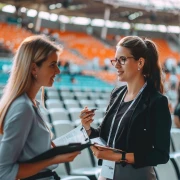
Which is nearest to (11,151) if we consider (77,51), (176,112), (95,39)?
(176,112)

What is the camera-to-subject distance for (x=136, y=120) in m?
1.74

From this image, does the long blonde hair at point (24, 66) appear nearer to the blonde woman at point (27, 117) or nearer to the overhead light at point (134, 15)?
the blonde woman at point (27, 117)

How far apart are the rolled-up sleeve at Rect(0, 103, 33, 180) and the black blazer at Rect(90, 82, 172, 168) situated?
561 mm

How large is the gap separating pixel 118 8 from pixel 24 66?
20.7 meters

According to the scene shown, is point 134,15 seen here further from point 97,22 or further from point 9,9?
point 9,9

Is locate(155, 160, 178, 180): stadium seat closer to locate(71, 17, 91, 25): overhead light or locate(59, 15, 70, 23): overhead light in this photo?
locate(59, 15, 70, 23): overhead light

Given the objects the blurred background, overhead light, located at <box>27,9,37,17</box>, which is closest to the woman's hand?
the blurred background

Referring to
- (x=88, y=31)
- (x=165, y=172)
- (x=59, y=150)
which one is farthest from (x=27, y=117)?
(x=88, y=31)

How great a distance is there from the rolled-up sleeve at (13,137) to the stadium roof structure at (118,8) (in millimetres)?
17279

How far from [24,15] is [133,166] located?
21216mm

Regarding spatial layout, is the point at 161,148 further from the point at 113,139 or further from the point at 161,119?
the point at 113,139

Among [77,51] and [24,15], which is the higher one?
[24,15]

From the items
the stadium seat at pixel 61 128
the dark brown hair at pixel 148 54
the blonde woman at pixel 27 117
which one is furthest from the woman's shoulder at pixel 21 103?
the stadium seat at pixel 61 128

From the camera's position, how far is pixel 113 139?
5.99 ft
